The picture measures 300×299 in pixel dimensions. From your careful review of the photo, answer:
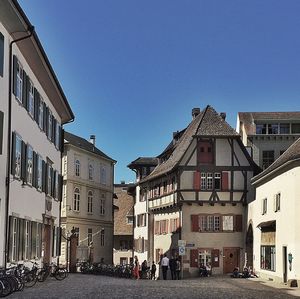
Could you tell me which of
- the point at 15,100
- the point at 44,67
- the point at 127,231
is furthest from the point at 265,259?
the point at 127,231

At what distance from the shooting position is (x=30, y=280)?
2778cm

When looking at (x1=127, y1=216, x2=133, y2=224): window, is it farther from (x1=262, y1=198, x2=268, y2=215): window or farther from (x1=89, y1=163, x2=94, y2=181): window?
(x1=262, y1=198, x2=268, y2=215): window

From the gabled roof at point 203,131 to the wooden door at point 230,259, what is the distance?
26.9 ft

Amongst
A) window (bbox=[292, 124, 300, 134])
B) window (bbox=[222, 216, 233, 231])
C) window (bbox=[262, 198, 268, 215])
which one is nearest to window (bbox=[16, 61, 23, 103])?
window (bbox=[262, 198, 268, 215])

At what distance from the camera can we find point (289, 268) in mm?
37438

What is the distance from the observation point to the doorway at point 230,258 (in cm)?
5634

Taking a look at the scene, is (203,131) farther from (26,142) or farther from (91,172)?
(26,142)

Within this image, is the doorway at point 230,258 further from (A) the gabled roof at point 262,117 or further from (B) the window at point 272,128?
(B) the window at point 272,128

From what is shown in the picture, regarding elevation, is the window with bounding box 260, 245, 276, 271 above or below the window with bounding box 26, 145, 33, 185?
below

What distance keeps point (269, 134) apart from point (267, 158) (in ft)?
7.18

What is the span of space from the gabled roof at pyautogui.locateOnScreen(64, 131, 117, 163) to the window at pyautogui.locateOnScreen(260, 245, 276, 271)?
3295 cm

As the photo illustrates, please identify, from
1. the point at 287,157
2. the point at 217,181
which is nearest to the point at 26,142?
the point at 287,157

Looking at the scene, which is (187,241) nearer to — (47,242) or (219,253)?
(219,253)

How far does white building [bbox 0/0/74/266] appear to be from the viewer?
23.7 meters
